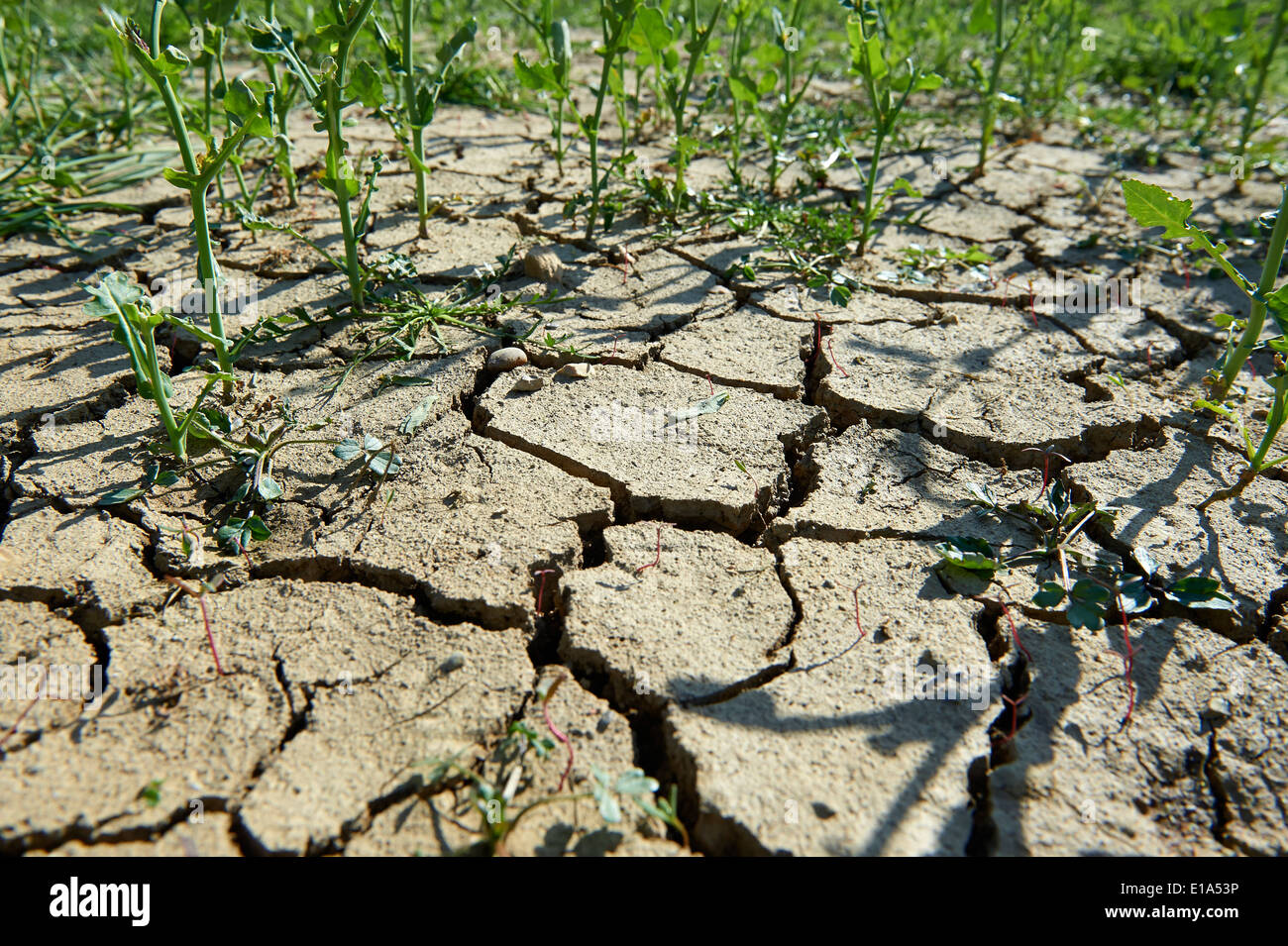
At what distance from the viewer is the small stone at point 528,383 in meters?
2.22

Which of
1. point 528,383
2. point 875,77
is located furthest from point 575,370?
point 875,77

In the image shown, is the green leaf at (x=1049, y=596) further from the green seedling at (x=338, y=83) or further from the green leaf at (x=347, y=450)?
the green seedling at (x=338, y=83)

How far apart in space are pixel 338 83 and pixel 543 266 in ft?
2.45

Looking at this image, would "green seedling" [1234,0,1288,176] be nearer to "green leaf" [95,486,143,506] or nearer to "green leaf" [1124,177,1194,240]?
"green leaf" [1124,177,1194,240]

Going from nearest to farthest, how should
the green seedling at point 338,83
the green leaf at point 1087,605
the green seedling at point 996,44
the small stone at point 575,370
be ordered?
the green leaf at point 1087,605, the green seedling at point 338,83, the small stone at point 575,370, the green seedling at point 996,44

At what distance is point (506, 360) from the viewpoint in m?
2.29

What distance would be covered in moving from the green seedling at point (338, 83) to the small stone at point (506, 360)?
462mm

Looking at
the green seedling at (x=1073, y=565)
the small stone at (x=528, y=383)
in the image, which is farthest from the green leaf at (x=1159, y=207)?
the small stone at (x=528, y=383)

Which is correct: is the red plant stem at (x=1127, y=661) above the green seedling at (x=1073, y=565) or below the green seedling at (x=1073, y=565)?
below

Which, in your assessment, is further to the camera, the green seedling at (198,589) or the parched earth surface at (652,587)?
the green seedling at (198,589)

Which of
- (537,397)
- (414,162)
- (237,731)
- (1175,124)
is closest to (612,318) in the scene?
(537,397)

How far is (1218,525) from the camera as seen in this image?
1921 mm

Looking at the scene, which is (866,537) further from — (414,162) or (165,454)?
(414,162)

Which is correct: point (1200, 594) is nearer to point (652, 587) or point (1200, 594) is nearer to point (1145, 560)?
point (1145, 560)
